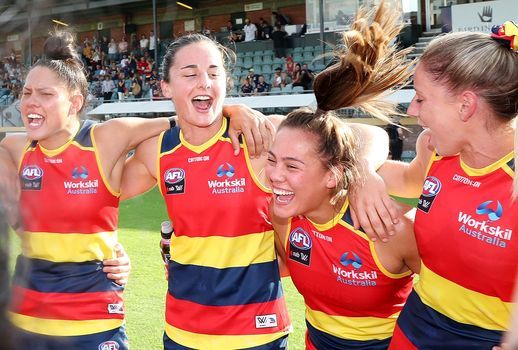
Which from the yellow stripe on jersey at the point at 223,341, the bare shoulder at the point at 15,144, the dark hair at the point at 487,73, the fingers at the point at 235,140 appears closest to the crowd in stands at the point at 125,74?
the bare shoulder at the point at 15,144

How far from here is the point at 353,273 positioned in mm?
2191

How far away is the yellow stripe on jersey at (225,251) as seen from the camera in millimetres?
2428

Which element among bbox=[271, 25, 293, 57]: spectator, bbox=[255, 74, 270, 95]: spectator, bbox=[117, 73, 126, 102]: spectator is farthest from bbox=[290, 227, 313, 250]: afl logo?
bbox=[271, 25, 293, 57]: spectator

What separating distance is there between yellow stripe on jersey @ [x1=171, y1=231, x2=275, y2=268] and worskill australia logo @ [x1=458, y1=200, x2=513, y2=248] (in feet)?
2.87

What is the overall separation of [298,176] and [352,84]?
44cm

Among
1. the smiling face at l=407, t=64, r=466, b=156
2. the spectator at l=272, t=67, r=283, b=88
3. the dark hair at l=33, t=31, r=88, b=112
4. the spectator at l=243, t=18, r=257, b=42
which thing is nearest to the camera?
the smiling face at l=407, t=64, r=466, b=156

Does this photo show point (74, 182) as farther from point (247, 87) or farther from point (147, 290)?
point (247, 87)

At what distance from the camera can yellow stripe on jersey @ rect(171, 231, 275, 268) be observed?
2.43 metres

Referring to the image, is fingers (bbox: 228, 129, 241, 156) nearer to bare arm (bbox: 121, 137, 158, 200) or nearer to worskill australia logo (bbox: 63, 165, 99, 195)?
bare arm (bbox: 121, 137, 158, 200)

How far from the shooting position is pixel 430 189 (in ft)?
6.78

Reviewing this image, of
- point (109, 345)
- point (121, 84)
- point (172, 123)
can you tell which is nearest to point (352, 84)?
point (172, 123)

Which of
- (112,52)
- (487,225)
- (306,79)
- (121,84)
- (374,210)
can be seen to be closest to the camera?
(487,225)

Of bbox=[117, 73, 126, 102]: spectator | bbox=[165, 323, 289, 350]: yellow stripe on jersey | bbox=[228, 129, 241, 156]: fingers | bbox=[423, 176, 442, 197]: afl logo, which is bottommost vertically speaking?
bbox=[165, 323, 289, 350]: yellow stripe on jersey

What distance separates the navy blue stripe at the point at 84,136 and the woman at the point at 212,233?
0.34 m
